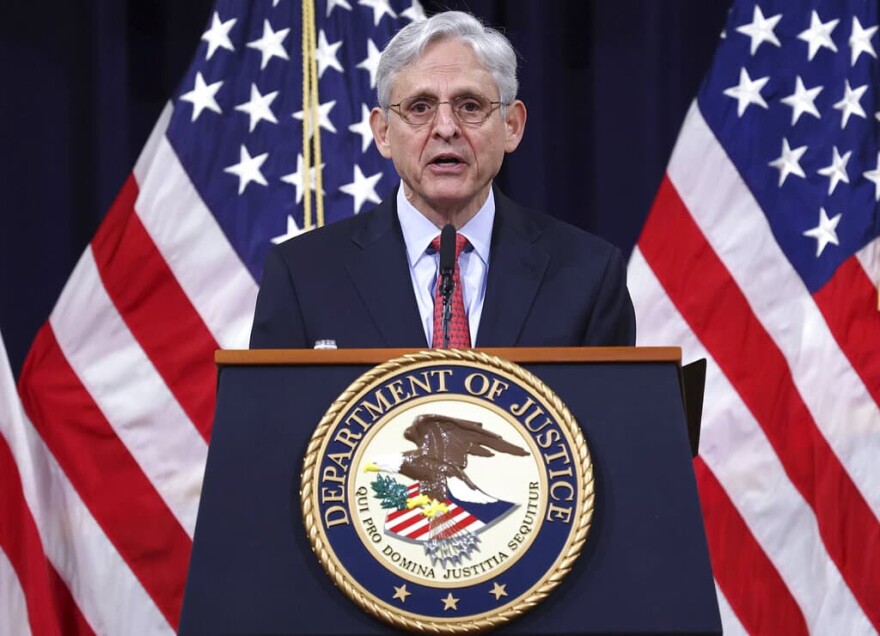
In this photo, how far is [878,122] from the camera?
390 cm

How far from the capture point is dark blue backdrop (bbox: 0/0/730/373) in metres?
3.96

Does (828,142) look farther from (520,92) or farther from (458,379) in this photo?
(458,379)

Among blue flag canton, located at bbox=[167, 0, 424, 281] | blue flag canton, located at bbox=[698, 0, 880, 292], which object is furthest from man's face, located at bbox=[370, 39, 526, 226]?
blue flag canton, located at bbox=[698, 0, 880, 292]

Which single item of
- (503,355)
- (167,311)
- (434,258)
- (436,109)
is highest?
(436,109)

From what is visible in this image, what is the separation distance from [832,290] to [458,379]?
99.8 inches

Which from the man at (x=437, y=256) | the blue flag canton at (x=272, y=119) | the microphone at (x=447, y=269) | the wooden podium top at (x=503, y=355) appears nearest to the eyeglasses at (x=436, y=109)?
the man at (x=437, y=256)

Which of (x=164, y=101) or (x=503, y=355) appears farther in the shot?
(x=164, y=101)

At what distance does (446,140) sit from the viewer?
2.28 m

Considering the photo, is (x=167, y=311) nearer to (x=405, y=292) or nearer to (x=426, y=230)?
(x=426, y=230)

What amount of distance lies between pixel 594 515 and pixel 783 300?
8.07 feet

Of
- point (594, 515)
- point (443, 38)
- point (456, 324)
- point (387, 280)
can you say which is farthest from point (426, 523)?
point (443, 38)

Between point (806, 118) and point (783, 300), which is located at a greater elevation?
point (806, 118)

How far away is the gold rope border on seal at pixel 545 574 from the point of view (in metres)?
1.46

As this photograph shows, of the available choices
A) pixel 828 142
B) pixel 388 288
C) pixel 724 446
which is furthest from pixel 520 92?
pixel 388 288
